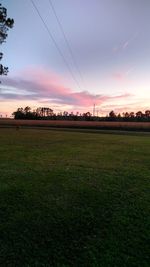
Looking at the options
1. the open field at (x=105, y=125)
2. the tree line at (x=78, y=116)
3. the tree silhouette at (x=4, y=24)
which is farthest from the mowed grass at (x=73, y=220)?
the tree line at (x=78, y=116)

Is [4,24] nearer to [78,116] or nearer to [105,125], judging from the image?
[105,125]

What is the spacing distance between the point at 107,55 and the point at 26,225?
18693mm

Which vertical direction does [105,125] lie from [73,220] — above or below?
above

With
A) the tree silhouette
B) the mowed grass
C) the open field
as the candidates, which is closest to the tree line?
the open field

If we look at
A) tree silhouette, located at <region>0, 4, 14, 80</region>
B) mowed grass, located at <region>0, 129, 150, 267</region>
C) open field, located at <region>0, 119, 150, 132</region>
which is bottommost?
mowed grass, located at <region>0, 129, 150, 267</region>

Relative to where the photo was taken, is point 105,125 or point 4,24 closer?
point 4,24

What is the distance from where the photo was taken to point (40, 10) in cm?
1295

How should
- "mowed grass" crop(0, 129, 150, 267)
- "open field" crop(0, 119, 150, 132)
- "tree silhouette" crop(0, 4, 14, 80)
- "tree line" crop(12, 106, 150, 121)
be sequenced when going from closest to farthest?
1. "mowed grass" crop(0, 129, 150, 267)
2. "tree silhouette" crop(0, 4, 14, 80)
3. "open field" crop(0, 119, 150, 132)
4. "tree line" crop(12, 106, 150, 121)

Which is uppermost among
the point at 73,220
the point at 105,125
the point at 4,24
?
the point at 4,24

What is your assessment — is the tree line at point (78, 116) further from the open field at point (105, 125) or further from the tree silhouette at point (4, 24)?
the tree silhouette at point (4, 24)

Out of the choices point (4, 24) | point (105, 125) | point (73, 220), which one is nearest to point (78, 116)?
point (105, 125)

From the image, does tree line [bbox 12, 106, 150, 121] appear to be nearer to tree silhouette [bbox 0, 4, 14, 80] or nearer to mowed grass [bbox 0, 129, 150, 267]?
tree silhouette [bbox 0, 4, 14, 80]

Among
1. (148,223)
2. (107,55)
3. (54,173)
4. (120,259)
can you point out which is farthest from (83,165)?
(107,55)

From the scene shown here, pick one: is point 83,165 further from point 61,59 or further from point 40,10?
point 61,59
